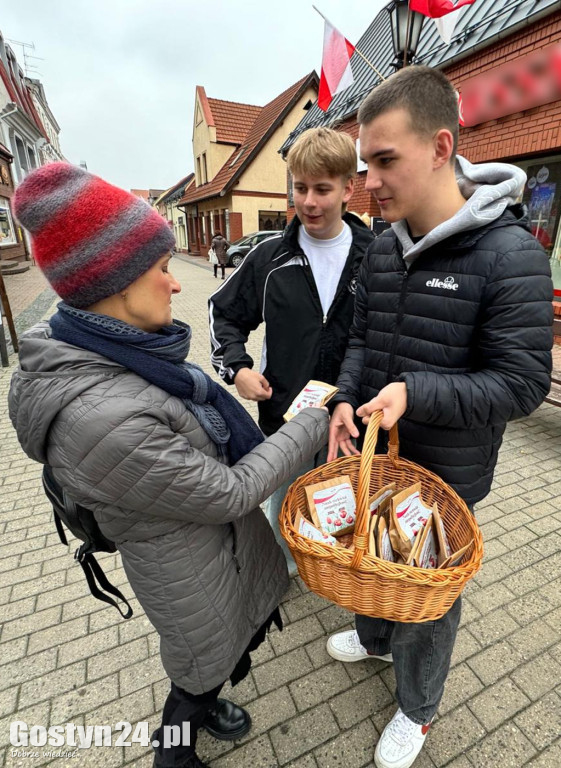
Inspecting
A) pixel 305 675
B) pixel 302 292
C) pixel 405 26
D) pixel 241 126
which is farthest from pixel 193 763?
pixel 241 126

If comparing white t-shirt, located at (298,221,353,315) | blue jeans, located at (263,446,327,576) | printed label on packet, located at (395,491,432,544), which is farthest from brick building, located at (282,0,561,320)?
printed label on packet, located at (395,491,432,544)

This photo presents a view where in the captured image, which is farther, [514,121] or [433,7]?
[514,121]

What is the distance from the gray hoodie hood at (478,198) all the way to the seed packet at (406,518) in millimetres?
795

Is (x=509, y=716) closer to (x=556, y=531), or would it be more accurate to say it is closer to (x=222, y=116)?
(x=556, y=531)

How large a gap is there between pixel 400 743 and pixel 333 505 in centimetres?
100

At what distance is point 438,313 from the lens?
136 centimetres

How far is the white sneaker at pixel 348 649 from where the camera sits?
198cm

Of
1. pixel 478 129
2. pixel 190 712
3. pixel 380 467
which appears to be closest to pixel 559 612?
pixel 380 467

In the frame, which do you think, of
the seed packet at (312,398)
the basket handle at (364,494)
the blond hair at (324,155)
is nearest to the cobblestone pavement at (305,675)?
the basket handle at (364,494)

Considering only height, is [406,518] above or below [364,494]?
below

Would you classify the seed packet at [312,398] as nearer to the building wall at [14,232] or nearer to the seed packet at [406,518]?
the seed packet at [406,518]

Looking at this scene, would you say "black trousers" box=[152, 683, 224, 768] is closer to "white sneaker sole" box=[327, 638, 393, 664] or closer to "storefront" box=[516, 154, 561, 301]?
"white sneaker sole" box=[327, 638, 393, 664]

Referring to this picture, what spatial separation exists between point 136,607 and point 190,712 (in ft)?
3.54

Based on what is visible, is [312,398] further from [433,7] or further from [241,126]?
[241,126]
